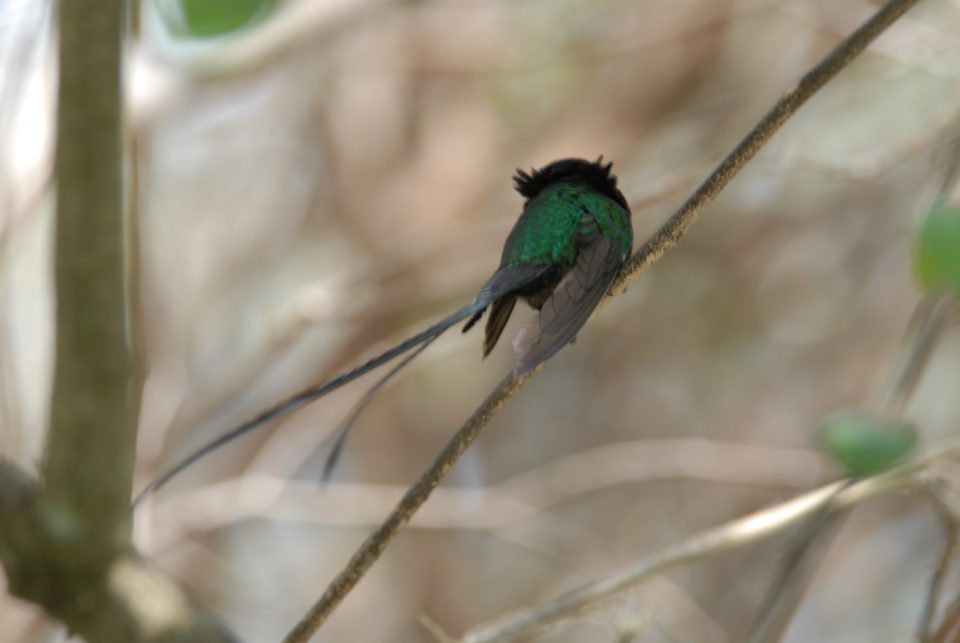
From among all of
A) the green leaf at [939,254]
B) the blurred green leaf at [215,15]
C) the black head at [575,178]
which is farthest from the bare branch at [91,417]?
the black head at [575,178]

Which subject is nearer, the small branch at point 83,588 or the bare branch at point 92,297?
the bare branch at point 92,297

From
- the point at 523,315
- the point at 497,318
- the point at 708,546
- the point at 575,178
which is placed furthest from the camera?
the point at 523,315

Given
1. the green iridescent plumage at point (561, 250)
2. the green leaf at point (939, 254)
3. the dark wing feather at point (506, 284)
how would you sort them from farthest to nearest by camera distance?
the dark wing feather at point (506, 284)
the green iridescent plumage at point (561, 250)
the green leaf at point (939, 254)

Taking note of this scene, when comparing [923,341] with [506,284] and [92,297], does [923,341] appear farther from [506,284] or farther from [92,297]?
[92,297]

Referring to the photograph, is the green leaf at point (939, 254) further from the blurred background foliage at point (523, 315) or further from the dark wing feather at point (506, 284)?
the blurred background foliage at point (523, 315)

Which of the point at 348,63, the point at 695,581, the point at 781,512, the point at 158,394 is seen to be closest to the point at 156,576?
the point at 781,512

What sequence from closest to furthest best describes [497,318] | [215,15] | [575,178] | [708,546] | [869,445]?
[215,15], [869,445], [708,546], [497,318], [575,178]

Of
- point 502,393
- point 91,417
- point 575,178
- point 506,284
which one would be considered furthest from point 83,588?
point 575,178

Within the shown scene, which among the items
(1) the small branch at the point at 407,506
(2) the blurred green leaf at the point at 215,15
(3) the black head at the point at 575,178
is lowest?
(1) the small branch at the point at 407,506
